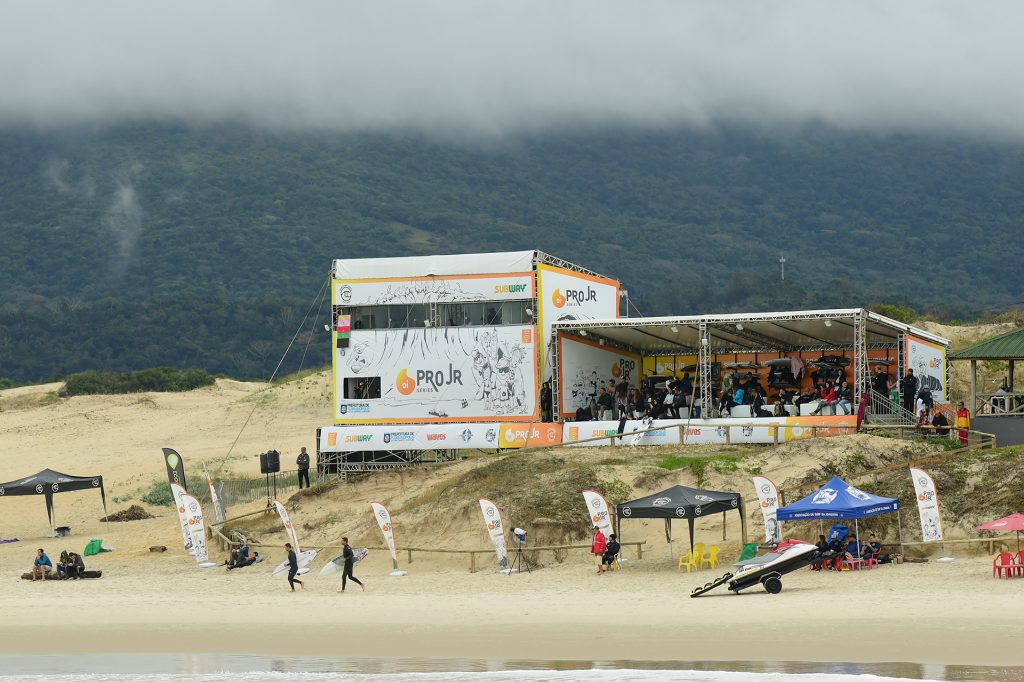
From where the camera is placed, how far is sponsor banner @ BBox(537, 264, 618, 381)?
126 feet

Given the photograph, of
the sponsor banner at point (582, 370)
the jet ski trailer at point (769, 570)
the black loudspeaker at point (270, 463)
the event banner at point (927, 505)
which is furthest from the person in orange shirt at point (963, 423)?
the black loudspeaker at point (270, 463)

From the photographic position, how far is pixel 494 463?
→ 112 ft

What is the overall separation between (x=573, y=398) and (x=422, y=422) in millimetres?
4286

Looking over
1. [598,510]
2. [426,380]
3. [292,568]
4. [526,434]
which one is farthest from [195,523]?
[598,510]

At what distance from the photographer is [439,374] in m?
38.7

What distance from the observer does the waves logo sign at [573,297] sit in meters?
39.3

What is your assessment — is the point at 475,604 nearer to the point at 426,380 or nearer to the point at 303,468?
the point at 426,380

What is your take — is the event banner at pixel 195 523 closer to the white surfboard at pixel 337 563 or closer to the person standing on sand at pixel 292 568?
the white surfboard at pixel 337 563

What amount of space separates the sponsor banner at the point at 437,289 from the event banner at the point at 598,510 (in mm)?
10544

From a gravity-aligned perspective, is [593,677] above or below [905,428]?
below

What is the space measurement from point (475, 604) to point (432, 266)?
14811 mm

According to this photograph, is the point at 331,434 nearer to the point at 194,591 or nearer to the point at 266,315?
the point at 194,591

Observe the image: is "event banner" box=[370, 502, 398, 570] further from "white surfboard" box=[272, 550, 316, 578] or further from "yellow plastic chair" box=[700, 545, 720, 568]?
"yellow plastic chair" box=[700, 545, 720, 568]

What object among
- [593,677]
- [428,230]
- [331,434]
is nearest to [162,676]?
[593,677]
